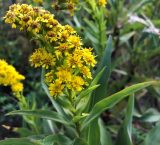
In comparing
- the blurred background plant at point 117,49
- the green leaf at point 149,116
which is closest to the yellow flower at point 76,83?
the blurred background plant at point 117,49

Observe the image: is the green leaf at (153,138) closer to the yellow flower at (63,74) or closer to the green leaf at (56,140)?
the green leaf at (56,140)

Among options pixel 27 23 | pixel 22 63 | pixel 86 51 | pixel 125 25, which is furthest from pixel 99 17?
pixel 22 63

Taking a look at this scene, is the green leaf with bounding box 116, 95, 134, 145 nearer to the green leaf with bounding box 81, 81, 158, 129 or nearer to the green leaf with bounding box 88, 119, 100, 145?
the green leaf with bounding box 88, 119, 100, 145

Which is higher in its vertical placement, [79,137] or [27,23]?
[27,23]

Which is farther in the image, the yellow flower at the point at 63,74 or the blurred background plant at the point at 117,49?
the blurred background plant at the point at 117,49

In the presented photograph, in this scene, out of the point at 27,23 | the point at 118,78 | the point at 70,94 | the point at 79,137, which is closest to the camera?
the point at 27,23

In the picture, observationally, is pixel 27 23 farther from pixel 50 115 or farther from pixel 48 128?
pixel 48 128

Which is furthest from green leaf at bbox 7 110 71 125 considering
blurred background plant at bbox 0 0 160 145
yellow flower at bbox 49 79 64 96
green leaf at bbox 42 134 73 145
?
blurred background plant at bbox 0 0 160 145

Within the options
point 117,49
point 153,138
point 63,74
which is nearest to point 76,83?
point 63,74
